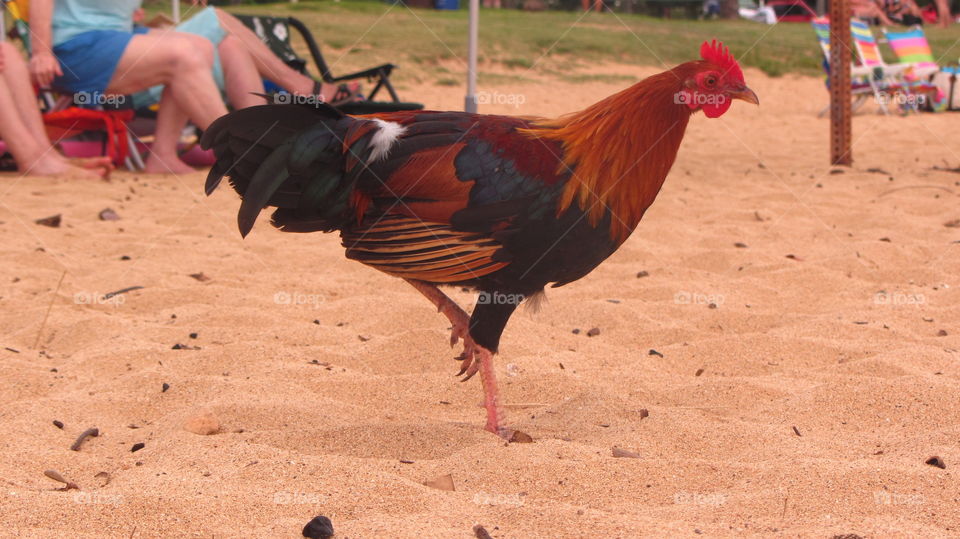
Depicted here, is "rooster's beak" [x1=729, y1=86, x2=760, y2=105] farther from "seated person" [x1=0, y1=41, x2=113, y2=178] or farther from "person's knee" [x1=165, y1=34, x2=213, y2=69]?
"seated person" [x1=0, y1=41, x2=113, y2=178]

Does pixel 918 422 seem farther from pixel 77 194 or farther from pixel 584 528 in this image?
pixel 77 194

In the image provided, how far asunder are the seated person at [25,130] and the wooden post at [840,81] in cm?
538

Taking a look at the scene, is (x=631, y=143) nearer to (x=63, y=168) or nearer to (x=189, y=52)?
(x=189, y=52)

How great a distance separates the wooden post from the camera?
23.9 feet

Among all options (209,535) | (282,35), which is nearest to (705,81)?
(209,535)

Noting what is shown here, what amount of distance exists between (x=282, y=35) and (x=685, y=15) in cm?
2114

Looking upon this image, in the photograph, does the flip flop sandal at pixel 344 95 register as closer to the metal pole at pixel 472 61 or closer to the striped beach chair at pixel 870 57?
the metal pole at pixel 472 61

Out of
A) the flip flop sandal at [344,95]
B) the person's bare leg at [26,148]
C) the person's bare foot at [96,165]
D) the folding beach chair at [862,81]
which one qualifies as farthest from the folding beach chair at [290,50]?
the folding beach chair at [862,81]

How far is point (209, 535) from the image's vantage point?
214 cm

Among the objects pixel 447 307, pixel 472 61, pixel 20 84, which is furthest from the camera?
pixel 472 61

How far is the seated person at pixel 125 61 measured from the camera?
6340 mm

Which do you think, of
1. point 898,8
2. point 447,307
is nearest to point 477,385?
point 447,307

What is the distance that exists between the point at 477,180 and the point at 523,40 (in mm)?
12988

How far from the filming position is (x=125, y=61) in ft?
20.9
